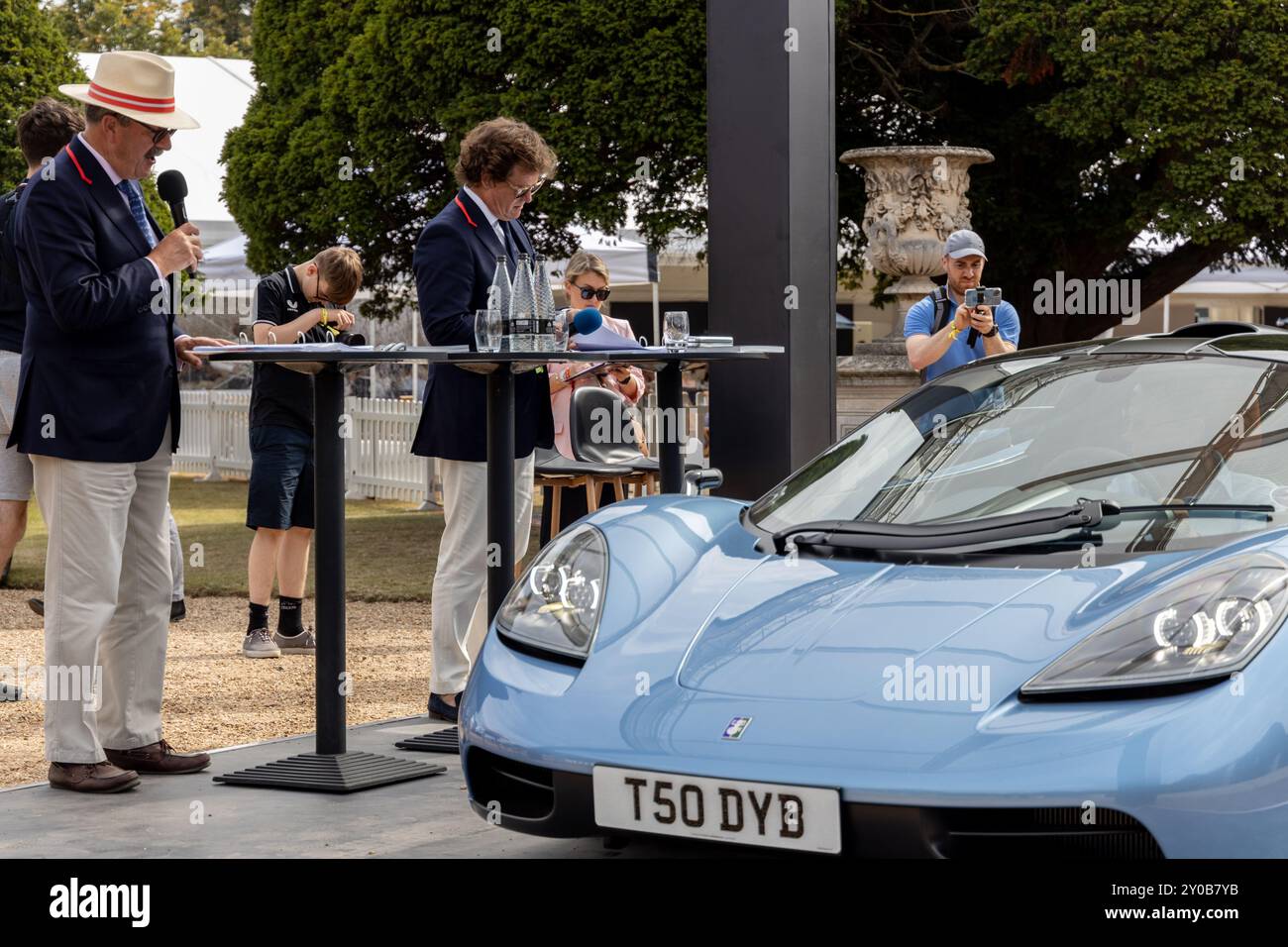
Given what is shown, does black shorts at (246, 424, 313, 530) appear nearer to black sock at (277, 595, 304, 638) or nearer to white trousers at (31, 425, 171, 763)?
black sock at (277, 595, 304, 638)

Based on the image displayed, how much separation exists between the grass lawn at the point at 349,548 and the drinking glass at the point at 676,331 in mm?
5037

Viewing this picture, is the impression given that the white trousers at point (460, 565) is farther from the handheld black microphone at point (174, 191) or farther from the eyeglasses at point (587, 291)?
the eyeglasses at point (587, 291)

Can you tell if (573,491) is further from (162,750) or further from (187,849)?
(187,849)

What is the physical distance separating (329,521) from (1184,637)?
246 centimetres

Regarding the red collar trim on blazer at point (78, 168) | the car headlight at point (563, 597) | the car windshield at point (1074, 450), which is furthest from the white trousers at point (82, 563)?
the car windshield at point (1074, 450)

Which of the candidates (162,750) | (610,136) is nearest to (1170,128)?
(610,136)

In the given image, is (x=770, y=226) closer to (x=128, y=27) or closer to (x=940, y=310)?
(x=940, y=310)

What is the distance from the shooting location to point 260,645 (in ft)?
24.1

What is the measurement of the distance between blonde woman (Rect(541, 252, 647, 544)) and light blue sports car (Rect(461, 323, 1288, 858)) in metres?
3.30

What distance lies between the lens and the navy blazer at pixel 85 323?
4293 mm

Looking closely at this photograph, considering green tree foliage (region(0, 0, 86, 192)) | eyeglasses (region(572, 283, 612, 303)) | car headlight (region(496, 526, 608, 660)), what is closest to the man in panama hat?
car headlight (region(496, 526, 608, 660))

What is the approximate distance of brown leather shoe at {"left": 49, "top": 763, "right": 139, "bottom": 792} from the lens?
438cm
